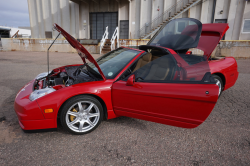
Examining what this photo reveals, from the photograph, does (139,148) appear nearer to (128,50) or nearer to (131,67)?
(131,67)

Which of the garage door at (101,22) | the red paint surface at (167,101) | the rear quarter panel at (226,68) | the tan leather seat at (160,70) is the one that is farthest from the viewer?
the garage door at (101,22)

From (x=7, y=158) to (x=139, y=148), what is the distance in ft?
5.64

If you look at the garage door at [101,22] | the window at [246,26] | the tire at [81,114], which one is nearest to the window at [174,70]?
the tire at [81,114]

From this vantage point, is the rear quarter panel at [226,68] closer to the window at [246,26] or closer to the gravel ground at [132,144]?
the gravel ground at [132,144]

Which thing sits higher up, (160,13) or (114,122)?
(160,13)

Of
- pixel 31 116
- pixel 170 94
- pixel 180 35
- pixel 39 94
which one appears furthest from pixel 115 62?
pixel 180 35

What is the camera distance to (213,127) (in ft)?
9.19

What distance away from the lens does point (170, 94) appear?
2.27m

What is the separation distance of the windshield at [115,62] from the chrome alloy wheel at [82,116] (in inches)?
23.1

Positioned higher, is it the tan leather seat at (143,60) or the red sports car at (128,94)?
the tan leather seat at (143,60)

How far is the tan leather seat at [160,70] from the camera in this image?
2577 millimetres

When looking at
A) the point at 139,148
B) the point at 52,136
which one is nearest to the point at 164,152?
the point at 139,148

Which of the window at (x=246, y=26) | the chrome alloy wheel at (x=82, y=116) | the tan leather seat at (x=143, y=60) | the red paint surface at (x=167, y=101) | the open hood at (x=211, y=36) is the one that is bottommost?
the chrome alloy wheel at (x=82, y=116)

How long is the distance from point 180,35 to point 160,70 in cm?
166
